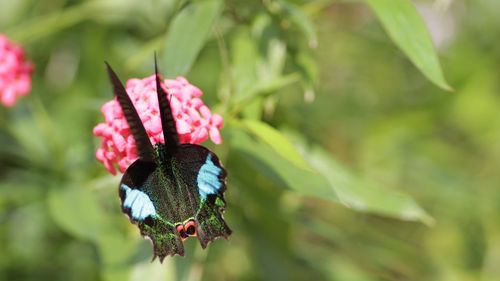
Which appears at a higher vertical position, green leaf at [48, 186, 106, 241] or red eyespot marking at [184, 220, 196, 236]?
red eyespot marking at [184, 220, 196, 236]

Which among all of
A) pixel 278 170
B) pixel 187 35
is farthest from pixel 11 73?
A: pixel 278 170

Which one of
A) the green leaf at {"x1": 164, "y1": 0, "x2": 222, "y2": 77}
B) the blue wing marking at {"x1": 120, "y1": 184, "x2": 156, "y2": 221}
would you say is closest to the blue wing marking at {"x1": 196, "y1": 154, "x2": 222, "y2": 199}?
the blue wing marking at {"x1": 120, "y1": 184, "x2": 156, "y2": 221}

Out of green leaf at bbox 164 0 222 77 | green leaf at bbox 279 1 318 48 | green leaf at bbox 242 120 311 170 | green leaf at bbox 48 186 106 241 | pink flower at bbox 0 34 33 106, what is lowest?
green leaf at bbox 48 186 106 241

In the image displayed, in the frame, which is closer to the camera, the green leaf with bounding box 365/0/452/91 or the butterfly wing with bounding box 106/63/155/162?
the butterfly wing with bounding box 106/63/155/162

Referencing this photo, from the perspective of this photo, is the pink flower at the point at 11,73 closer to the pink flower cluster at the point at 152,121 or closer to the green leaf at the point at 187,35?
the green leaf at the point at 187,35

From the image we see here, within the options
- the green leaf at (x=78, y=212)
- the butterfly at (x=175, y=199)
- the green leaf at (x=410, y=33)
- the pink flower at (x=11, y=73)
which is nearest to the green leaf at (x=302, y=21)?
the green leaf at (x=410, y=33)

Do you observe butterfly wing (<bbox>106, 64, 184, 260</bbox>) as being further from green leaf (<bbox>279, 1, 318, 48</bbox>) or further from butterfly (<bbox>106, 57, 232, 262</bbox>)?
green leaf (<bbox>279, 1, 318, 48</bbox>)
